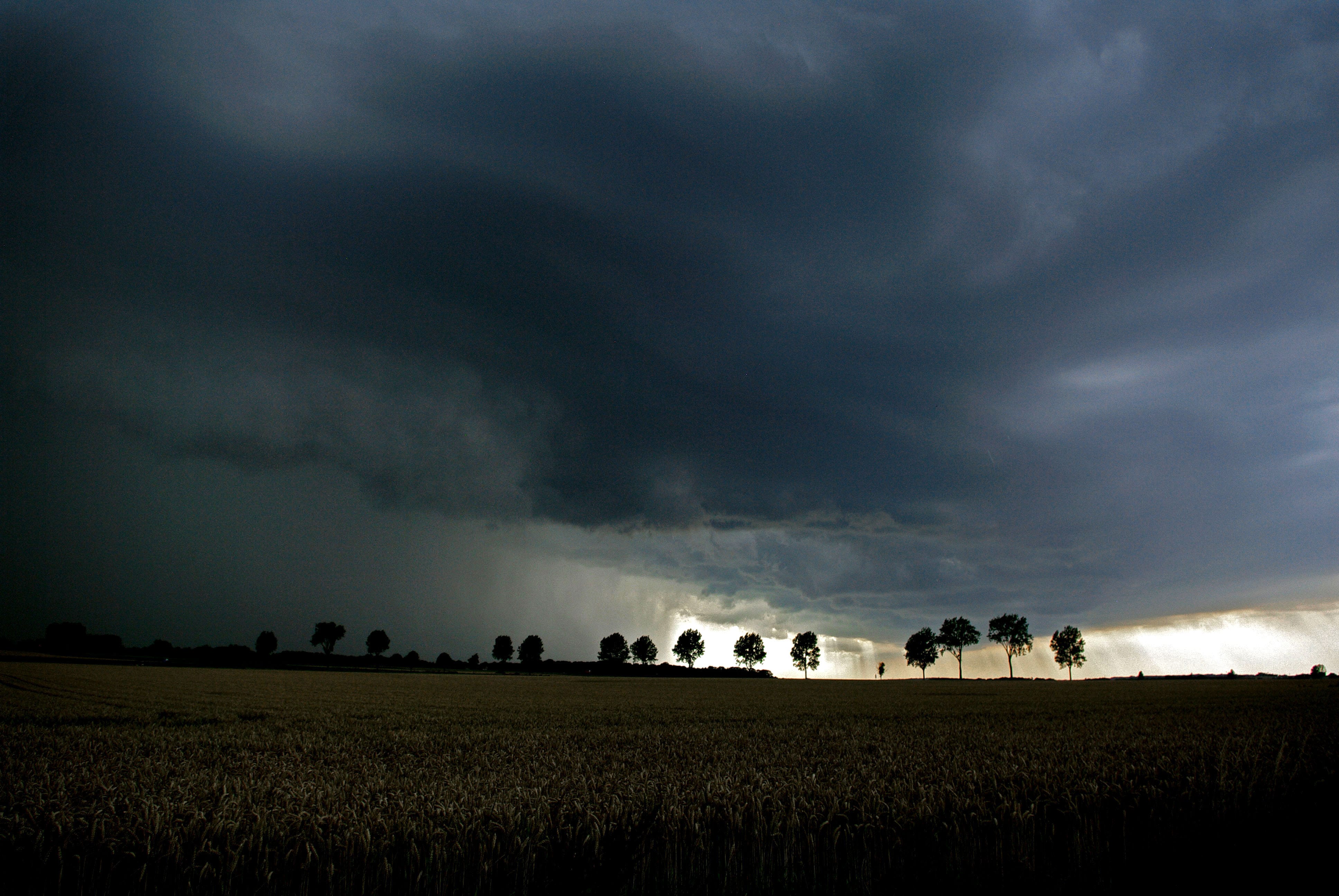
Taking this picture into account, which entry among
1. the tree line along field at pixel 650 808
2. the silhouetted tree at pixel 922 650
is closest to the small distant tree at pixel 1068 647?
the silhouetted tree at pixel 922 650

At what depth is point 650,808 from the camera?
27.0ft

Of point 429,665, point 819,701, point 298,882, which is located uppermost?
point 298,882

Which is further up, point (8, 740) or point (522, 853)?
point (522, 853)

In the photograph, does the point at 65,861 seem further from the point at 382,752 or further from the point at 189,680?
the point at 189,680

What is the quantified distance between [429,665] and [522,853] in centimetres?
19368

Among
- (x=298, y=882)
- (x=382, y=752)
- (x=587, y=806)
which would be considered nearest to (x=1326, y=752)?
(x=587, y=806)

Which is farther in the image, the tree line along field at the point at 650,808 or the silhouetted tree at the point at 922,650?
the silhouetted tree at the point at 922,650

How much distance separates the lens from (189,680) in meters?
63.3

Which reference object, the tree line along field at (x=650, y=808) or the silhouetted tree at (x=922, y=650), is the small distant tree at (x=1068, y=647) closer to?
the silhouetted tree at (x=922, y=650)

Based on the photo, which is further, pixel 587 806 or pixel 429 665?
pixel 429 665

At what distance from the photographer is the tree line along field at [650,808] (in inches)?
252

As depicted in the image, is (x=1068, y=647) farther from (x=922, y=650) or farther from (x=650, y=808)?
(x=650, y=808)

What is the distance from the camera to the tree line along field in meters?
6.41

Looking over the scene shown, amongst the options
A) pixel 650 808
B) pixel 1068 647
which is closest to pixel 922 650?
pixel 1068 647
